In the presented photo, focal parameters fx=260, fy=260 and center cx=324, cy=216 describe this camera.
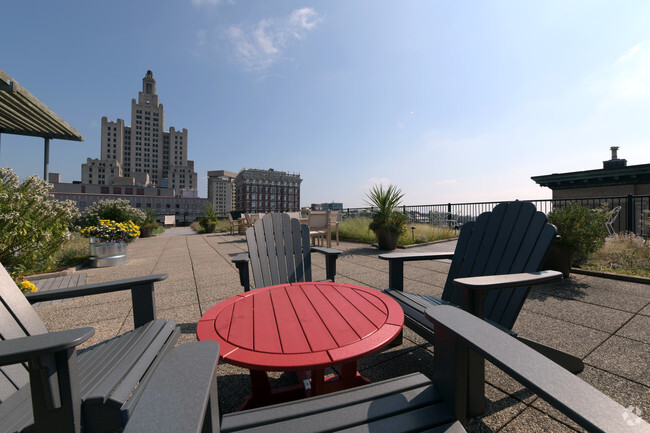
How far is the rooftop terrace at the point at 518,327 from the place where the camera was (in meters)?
1.37

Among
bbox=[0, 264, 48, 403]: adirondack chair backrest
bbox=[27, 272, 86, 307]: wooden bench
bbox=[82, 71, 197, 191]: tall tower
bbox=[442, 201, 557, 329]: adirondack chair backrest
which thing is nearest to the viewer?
bbox=[0, 264, 48, 403]: adirondack chair backrest

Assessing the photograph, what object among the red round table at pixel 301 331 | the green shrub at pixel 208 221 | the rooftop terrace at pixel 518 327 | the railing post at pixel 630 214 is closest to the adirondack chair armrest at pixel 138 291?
the red round table at pixel 301 331

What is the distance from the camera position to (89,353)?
4.14 ft

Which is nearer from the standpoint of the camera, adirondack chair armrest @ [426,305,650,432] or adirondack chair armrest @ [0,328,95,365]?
adirondack chair armrest @ [426,305,650,432]

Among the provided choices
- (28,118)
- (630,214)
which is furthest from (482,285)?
(630,214)

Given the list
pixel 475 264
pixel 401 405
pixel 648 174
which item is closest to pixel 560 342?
pixel 475 264

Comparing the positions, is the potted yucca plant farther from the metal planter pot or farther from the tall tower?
the tall tower

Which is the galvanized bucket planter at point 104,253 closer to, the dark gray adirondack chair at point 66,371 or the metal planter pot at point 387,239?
the dark gray adirondack chair at point 66,371

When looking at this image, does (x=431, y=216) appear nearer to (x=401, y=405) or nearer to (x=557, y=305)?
(x=557, y=305)

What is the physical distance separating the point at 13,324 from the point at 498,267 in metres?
2.80

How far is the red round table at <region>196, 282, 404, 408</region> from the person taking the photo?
94cm

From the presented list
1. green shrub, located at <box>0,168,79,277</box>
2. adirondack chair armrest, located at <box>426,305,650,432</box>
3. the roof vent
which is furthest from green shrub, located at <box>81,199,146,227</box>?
the roof vent

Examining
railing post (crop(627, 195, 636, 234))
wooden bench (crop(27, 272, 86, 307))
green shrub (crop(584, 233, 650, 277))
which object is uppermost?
railing post (crop(627, 195, 636, 234))

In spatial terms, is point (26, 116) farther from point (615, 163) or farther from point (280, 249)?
point (615, 163)
